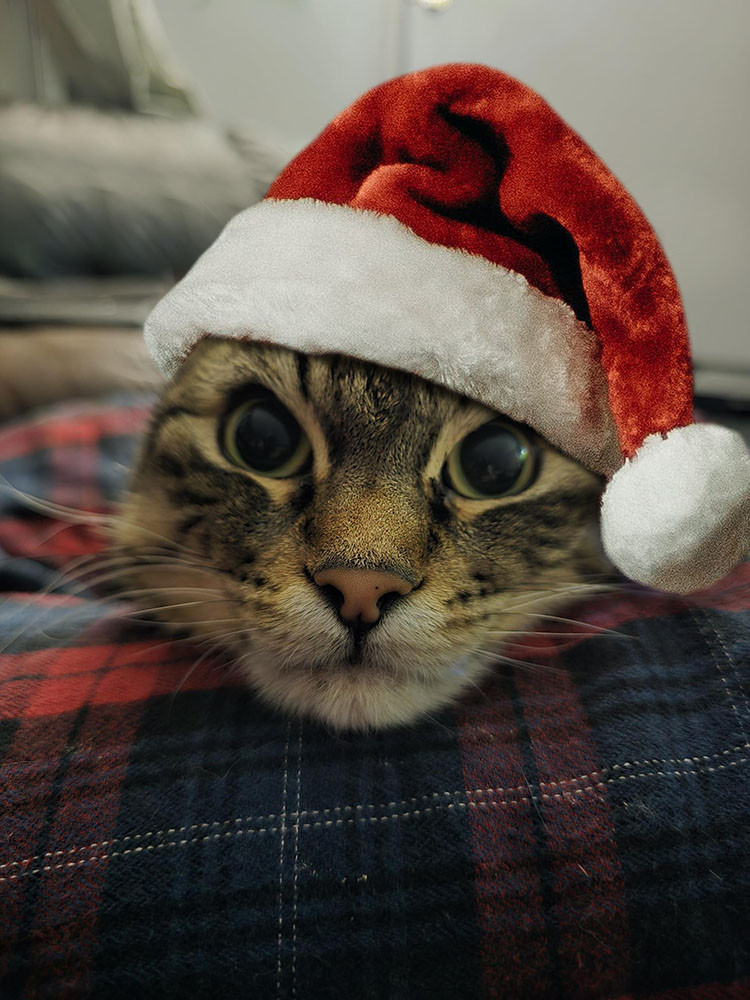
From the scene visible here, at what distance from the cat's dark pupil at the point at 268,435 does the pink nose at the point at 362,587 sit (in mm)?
169

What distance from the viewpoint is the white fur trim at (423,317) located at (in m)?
0.53

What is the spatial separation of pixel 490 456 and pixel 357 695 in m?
0.26

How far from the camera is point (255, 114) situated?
209 cm

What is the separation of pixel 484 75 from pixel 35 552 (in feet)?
2.92

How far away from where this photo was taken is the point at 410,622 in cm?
51

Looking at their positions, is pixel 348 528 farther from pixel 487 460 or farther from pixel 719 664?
pixel 719 664

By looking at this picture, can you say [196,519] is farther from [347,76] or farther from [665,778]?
[347,76]

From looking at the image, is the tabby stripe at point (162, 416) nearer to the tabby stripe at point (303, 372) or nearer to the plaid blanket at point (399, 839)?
the tabby stripe at point (303, 372)

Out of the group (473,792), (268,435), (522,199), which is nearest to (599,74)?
(522,199)

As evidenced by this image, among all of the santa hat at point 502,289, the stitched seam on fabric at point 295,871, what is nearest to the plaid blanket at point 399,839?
the stitched seam on fabric at point 295,871

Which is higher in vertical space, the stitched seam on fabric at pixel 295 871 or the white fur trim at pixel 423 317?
the white fur trim at pixel 423 317

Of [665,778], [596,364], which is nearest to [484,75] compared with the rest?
[596,364]

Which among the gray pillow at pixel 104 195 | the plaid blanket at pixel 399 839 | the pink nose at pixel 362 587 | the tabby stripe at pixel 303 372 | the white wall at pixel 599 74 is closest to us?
the plaid blanket at pixel 399 839

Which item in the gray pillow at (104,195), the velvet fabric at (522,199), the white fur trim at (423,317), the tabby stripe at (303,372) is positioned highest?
the velvet fabric at (522,199)
